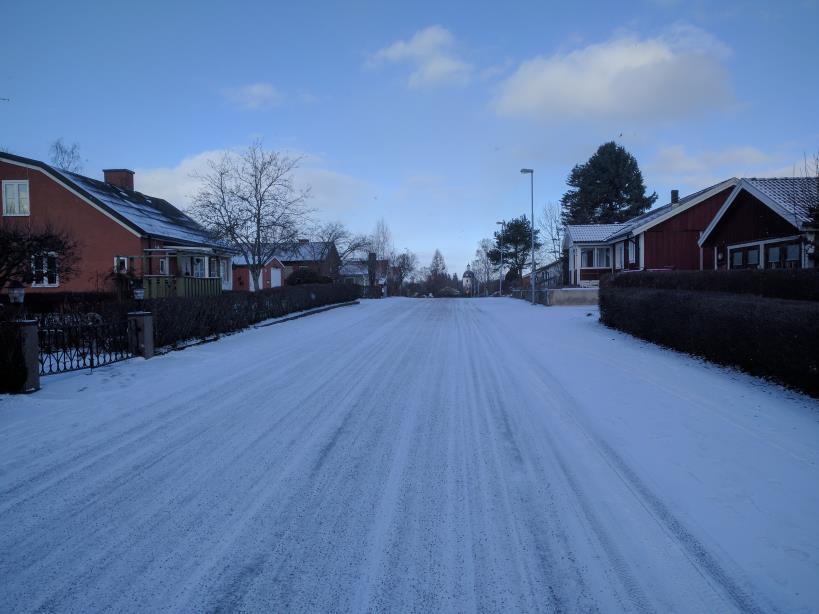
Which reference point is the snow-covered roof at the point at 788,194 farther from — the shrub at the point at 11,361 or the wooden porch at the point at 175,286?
the wooden porch at the point at 175,286

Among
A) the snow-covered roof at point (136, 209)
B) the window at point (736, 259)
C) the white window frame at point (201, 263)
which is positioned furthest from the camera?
the white window frame at point (201, 263)

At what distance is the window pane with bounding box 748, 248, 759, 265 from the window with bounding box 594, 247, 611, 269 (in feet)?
58.1

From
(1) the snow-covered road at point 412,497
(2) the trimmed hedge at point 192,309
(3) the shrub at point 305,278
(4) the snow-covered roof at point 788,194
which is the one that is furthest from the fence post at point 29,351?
(3) the shrub at point 305,278

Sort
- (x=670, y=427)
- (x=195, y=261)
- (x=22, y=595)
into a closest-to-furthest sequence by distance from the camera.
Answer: (x=22, y=595)
(x=670, y=427)
(x=195, y=261)

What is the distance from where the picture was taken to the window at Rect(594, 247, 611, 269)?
37344 mm

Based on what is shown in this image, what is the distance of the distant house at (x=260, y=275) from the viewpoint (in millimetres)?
48875

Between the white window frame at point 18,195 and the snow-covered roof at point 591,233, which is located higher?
the white window frame at point 18,195

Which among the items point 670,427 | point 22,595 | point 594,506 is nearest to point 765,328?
point 670,427

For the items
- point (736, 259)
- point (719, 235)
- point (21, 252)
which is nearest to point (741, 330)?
point (736, 259)

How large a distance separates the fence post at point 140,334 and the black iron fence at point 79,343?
0.09 m

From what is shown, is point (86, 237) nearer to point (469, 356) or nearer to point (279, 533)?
point (469, 356)

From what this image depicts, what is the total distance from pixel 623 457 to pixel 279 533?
3292mm

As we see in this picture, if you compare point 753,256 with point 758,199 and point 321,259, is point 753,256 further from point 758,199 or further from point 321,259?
point 321,259

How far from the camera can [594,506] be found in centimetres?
409
